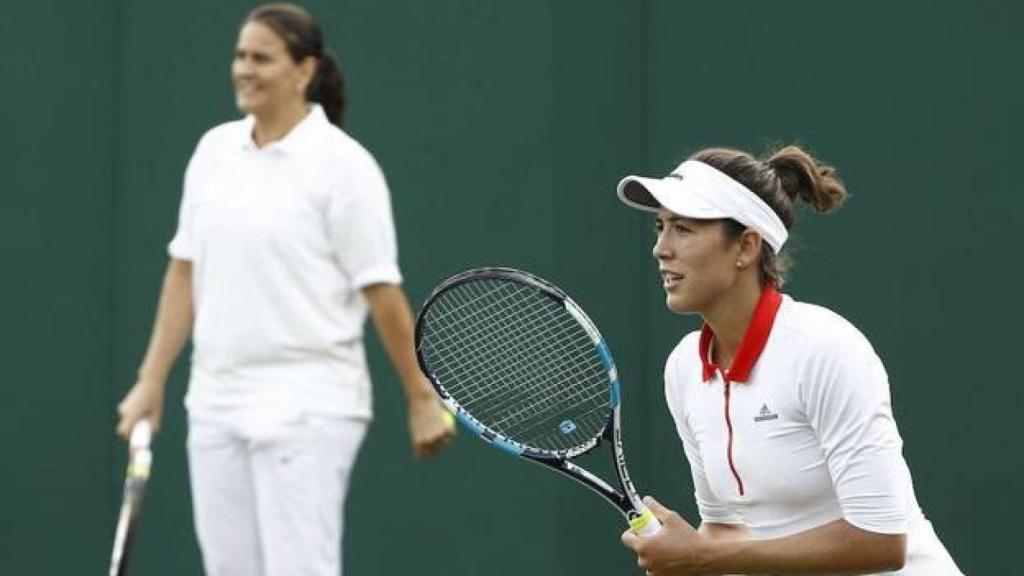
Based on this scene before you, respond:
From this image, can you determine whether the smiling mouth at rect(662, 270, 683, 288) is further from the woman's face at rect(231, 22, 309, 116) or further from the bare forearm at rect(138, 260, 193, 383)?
the bare forearm at rect(138, 260, 193, 383)

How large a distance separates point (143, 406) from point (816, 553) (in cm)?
152

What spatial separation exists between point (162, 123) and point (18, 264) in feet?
1.62

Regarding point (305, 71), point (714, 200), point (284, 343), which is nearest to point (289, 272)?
point (284, 343)

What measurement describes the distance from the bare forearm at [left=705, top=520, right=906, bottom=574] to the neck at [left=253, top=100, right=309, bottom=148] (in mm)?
1409

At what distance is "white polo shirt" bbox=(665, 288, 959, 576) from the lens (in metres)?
3.93

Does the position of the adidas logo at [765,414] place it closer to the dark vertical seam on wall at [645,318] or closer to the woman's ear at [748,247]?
the woman's ear at [748,247]

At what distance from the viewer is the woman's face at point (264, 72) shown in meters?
A: 4.99

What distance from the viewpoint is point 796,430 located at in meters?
4.07

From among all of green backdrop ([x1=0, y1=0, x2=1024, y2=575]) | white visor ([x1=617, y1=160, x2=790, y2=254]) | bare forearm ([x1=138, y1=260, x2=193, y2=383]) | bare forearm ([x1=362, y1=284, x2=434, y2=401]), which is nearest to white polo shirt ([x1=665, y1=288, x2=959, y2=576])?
white visor ([x1=617, y1=160, x2=790, y2=254])

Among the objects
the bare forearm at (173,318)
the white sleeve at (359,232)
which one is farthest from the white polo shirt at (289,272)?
the bare forearm at (173,318)

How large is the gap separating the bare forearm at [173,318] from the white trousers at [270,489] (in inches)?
6.0

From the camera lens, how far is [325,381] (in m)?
4.86

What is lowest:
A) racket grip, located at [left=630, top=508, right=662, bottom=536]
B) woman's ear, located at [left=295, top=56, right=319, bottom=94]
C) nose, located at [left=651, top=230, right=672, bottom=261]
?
racket grip, located at [left=630, top=508, right=662, bottom=536]

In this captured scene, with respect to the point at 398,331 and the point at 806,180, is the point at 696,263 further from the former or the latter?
the point at 398,331
